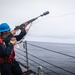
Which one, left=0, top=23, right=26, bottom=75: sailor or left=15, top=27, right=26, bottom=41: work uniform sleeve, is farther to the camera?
left=15, top=27, right=26, bottom=41: work uniform sleeve

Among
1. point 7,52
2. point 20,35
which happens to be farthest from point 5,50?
point 20,35

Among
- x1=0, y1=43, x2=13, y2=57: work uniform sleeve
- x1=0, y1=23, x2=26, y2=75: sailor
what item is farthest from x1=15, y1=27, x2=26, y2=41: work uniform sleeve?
x1=0, y1=43, x2=13, y2=57: work uniform sleeve

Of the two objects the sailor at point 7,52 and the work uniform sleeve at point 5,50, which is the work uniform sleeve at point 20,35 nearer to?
the sailor at point 7,52

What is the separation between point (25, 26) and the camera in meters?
6.06

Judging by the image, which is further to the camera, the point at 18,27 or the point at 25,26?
the point at 25,26

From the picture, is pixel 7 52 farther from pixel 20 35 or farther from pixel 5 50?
pixel 20 35

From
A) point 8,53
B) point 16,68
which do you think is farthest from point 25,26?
point 8,53

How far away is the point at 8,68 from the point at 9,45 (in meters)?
0.70

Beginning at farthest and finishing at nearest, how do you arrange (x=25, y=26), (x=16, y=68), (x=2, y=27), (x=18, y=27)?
(x=25, y=26) → (x=18, y=27) → (x=16, y=68) → (x=2, y=27)

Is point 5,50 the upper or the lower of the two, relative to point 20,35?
lower

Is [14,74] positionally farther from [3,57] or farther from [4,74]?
[3,57]

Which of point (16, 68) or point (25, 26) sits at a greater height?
point (25, 26)

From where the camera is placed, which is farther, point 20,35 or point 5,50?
point 20,35

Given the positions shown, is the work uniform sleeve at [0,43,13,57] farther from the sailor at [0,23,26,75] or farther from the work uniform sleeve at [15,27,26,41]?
the work uniform sleeve at [15,27,26,41]
